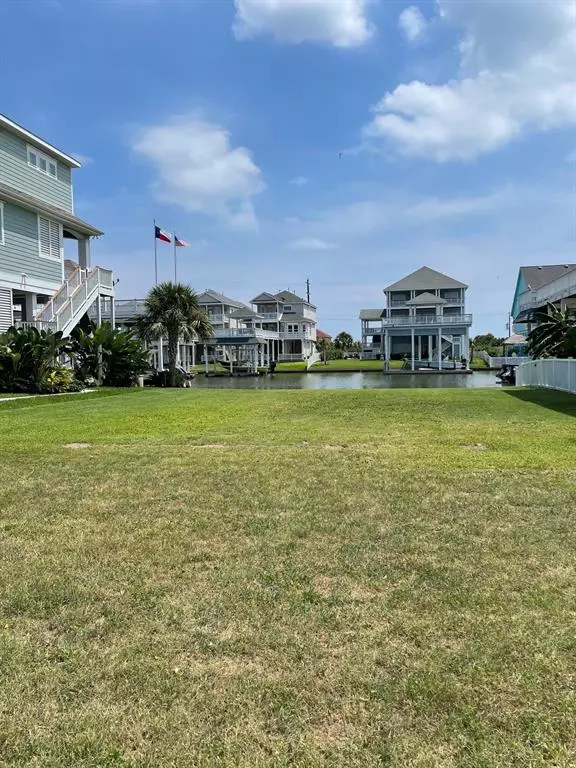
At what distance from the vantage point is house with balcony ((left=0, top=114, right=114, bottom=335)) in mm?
19500

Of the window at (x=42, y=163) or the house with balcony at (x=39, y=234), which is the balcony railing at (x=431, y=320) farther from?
the window at (x=42, y=163)

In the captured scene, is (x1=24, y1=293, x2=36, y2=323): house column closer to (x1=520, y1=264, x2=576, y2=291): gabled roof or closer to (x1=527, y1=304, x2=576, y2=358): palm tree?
(x1=527, y1=304, x2=576, y2=358): palm tree

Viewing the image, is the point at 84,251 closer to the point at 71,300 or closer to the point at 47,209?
the point at 47,209

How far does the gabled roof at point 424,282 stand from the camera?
6097 centimetres

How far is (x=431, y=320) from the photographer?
1918 inches

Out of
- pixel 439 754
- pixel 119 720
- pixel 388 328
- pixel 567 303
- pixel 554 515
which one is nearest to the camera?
pixel 439 754

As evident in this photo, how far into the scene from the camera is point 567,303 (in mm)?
23766

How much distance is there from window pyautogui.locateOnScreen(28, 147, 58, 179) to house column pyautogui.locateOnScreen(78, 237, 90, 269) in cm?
289

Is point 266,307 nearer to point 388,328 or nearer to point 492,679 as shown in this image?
point 388,328

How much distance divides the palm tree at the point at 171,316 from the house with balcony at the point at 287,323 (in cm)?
3678

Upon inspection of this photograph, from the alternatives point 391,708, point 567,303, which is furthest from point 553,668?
point 567,303

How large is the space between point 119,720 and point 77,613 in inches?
37.2

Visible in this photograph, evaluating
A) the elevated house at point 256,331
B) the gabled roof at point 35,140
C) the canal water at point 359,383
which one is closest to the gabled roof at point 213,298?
the elevated house at point 256,331

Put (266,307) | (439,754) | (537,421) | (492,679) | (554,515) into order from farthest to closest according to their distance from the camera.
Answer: (266,307)
(537,421)
(554,515)
(492,679)
(439,754)
